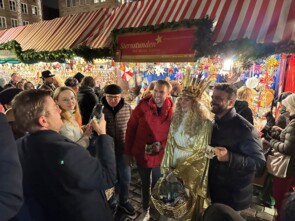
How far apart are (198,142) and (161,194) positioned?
2.29 ft

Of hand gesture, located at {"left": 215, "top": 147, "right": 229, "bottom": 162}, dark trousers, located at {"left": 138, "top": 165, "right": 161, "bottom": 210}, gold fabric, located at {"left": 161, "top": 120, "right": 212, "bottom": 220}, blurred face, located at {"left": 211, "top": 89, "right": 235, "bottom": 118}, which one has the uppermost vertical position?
blurred face, located at {"left": 211, "top": 89, "right": 235, "bottom": 118}

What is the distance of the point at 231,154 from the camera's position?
1991 millimetres

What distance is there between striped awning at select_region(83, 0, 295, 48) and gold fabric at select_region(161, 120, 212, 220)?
1684 mm

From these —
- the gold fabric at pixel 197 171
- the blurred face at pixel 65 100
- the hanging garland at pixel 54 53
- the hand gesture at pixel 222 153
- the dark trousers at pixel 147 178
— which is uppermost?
the hanging garland at pixel 54 53

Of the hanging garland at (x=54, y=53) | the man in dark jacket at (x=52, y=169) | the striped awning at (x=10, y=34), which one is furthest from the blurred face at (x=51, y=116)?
the striped awning at (x=10, y=34)

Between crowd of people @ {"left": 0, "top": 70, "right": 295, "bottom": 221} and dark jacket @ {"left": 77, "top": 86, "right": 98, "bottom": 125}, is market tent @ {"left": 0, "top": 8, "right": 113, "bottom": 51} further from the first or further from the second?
dark jacket @ {"left": 77, "top": 86, "right": 98, "bottom": 125}

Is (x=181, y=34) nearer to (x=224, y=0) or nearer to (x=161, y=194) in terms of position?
(x=224, y=0)

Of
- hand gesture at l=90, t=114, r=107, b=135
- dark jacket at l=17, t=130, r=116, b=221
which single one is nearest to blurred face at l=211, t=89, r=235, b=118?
hand gesture at l=90, t=114, r=107, b=135

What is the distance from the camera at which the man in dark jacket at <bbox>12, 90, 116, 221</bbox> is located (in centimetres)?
133

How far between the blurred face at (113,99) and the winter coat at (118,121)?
0.06 m

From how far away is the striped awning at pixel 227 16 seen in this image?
2947mm

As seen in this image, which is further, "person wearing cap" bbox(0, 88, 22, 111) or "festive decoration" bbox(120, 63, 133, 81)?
"festive decoration" bbox(120, 63, 133, 81)

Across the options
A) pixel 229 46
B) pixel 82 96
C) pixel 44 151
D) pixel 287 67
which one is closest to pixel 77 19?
pixel 82 96

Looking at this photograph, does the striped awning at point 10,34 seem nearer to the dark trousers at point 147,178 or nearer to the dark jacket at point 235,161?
the dark trousers at point 147,178
